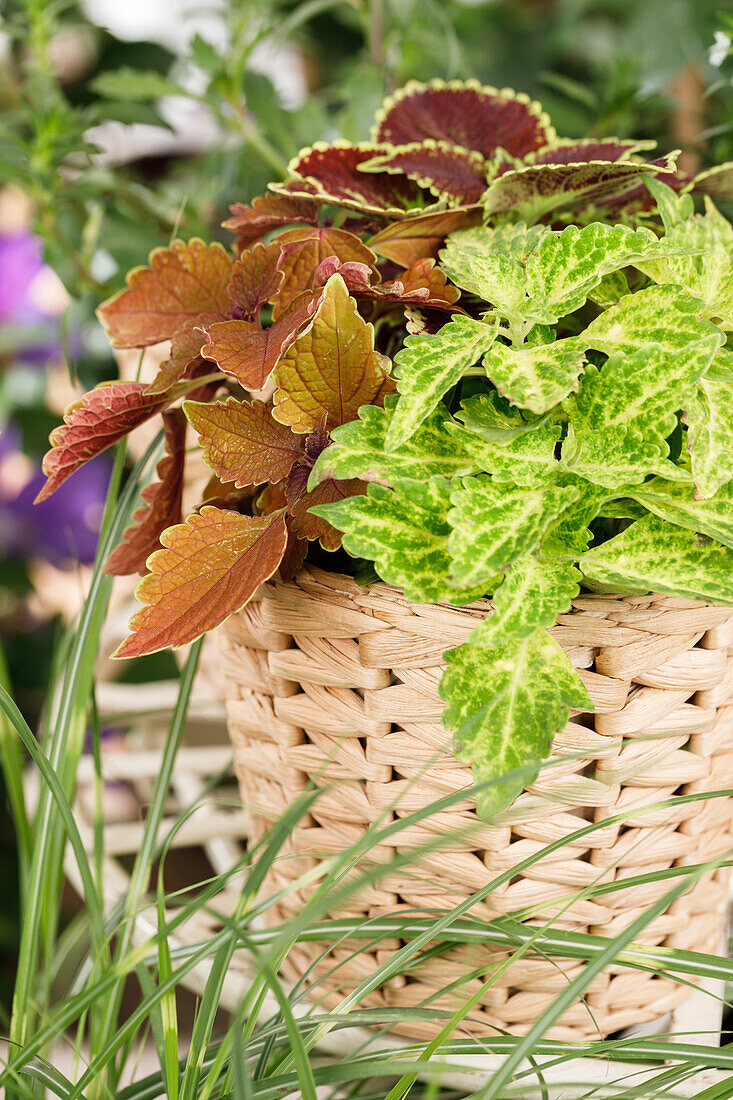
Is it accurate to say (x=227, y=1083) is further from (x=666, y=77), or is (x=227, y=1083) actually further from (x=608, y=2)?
(x=608, y=2)

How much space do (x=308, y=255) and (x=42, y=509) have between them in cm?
68

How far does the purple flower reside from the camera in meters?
0.93

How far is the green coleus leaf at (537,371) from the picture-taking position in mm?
287

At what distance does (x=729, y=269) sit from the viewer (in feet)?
1.11

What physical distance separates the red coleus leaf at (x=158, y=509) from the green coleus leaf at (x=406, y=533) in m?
0.10

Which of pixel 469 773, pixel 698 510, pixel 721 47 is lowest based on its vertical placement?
pixel 469 773

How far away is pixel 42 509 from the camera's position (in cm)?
95

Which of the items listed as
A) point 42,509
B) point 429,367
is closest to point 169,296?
point 429,367

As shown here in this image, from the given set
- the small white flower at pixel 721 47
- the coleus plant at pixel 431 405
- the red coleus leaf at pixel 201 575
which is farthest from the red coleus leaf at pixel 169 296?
the small white flower at pixel 721 47

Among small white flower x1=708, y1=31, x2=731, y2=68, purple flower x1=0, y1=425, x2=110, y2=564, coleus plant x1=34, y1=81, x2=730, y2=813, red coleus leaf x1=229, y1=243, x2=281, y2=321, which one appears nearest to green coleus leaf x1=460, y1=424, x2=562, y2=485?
coleus plant x1=34, y1=81, x2=730, y2=813

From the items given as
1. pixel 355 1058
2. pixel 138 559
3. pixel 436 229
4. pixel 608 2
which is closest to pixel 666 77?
pixel 608 2

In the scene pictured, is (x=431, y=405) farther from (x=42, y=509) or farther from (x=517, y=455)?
(x=42, y=509)

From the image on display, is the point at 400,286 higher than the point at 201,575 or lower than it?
higher

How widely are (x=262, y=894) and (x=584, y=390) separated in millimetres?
320
